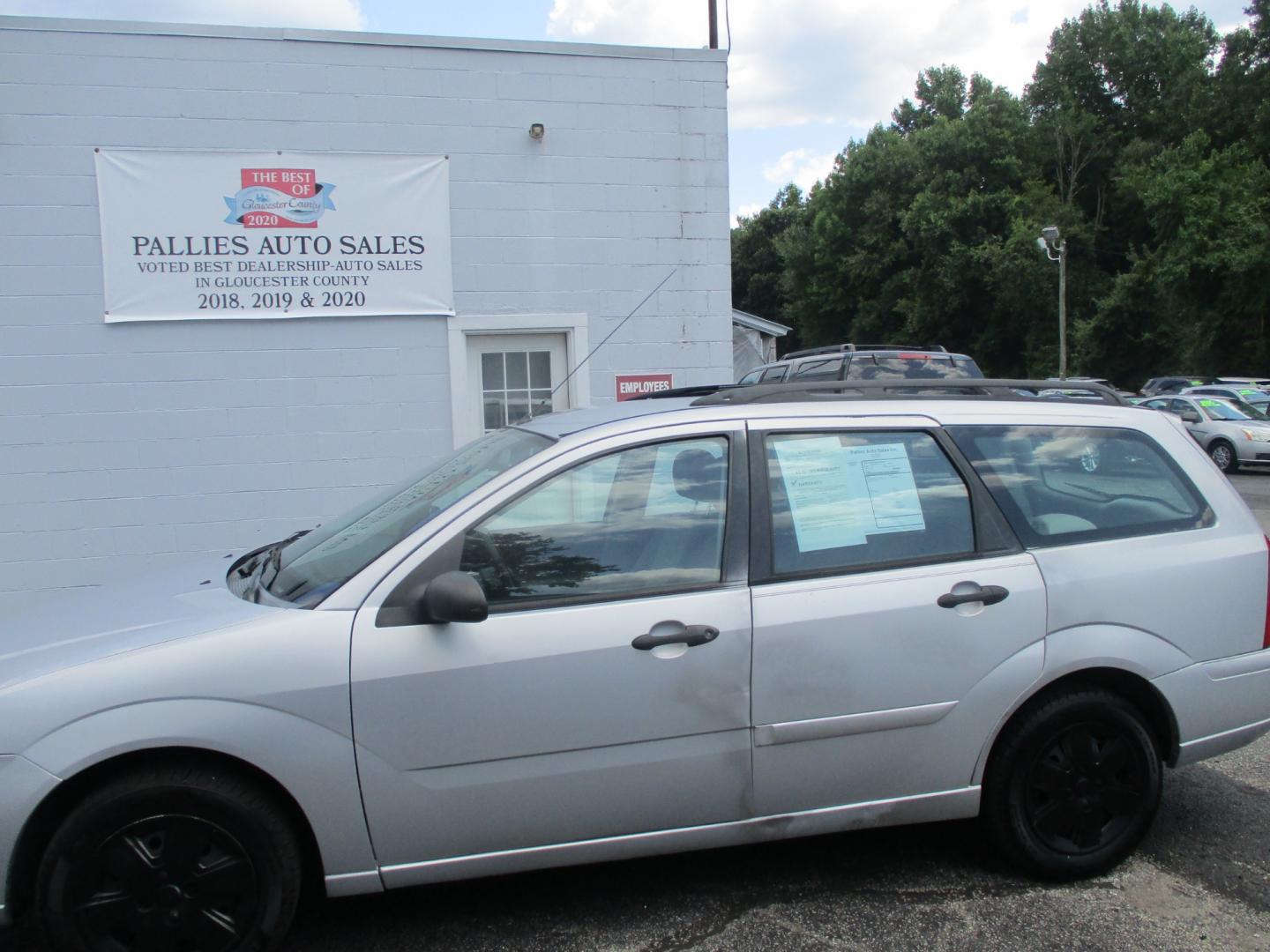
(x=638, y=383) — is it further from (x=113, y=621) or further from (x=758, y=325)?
(x=758, y=325)

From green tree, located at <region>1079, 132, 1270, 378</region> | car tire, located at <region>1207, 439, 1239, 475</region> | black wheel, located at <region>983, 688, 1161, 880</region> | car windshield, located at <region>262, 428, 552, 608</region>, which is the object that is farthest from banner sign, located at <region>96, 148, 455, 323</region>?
green tree, located at <region>1079, 132, 1270, 378</region>

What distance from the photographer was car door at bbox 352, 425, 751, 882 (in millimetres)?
2969

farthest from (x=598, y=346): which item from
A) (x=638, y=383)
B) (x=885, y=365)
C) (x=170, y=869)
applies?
(x=170, y=869)

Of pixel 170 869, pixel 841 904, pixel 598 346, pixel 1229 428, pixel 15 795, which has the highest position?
pixel 598 346

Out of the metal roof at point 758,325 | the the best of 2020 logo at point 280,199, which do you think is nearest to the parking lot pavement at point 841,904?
the the best of 2020 logo at point 280,199

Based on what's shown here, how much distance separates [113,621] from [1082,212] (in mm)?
47671

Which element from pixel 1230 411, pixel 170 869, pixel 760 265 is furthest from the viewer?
pixel 760 265

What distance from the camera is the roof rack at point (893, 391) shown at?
142 inches

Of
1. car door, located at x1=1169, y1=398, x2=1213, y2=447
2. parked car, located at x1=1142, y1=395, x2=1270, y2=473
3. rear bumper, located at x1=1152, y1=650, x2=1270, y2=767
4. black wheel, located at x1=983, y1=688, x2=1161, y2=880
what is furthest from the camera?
car door, located at x1=1169, y1=398, x2=1213, y2=447

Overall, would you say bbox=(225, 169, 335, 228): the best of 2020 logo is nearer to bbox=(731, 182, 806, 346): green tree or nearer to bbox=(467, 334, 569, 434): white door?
bbox=(467, 334, 569, 434): white door

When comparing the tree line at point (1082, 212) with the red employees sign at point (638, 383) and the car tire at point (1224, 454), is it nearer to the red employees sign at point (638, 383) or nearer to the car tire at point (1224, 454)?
the car tire at point (1224, 454)

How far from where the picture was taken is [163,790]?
278 centimetres

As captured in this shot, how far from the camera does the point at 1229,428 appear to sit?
20.3 m

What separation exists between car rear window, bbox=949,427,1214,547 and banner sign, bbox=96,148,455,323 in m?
4.91
